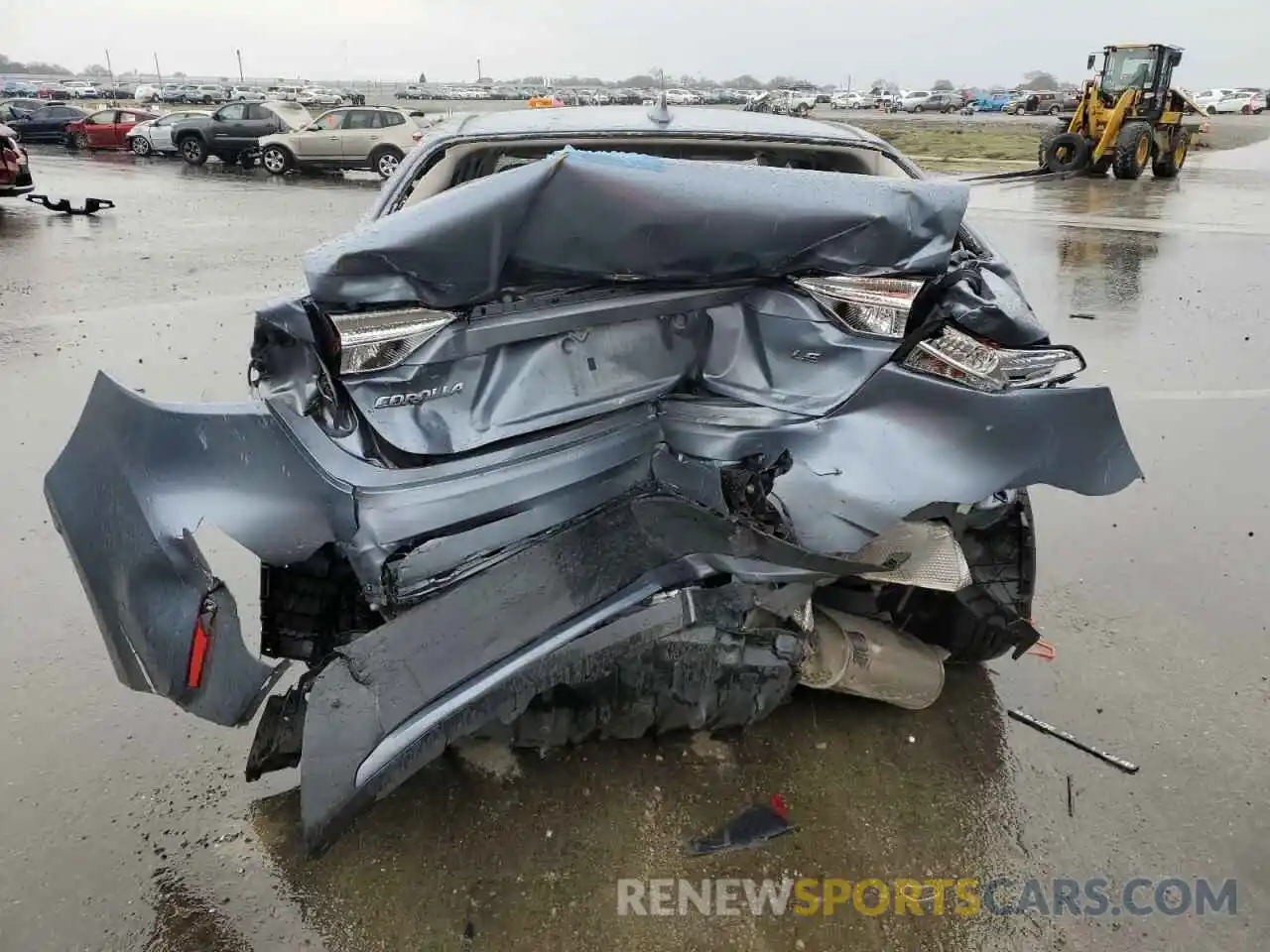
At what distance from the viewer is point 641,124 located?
3.18 meters

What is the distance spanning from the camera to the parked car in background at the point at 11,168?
1170 centimetres

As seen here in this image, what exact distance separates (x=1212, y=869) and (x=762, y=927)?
3.73ft

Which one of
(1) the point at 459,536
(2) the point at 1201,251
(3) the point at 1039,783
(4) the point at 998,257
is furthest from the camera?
(2) the point at 1201,251

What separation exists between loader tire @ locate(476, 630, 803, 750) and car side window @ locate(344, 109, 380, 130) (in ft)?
58.0

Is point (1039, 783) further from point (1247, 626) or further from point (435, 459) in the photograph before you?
point (435, 459)

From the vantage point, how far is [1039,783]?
8.32ft

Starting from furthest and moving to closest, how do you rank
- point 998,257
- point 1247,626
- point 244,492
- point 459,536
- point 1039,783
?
point 1247,626 < point 998,257 < point 1039,783 < point 459,536 < point 244,492

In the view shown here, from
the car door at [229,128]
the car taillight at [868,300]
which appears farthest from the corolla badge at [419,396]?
the car door at [229,128]

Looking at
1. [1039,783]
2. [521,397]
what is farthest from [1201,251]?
[521,397]

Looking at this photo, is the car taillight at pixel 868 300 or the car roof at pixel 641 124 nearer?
the car taillight at pixel 868 300

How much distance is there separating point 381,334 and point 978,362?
1.46 meters

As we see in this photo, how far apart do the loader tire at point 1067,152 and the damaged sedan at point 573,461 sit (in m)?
17.6

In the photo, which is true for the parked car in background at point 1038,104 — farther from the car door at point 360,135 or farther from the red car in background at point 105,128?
the red car in background at point 105,128

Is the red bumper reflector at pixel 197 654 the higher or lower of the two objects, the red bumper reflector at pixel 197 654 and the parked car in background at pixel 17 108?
the lower
